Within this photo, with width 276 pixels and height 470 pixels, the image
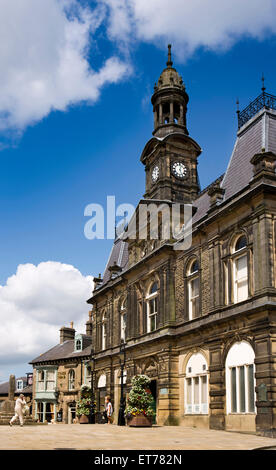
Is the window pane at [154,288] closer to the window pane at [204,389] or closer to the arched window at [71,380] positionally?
the window pane at [204,389]

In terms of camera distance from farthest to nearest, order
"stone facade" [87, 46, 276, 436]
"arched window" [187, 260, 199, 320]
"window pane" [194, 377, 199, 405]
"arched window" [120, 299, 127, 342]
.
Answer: "arched window" [120, 299, 127, 342], "arched window" [187, 260, 199, 320], "window pane" [194, 377, 199, 405], "stone facade" [87, 46, 276, 436]

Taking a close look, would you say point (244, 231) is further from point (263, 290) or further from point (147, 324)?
point (147, 324)

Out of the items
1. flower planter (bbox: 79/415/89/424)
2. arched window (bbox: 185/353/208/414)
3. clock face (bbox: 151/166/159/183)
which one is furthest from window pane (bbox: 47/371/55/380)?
arched window (bbox: 185/353/208/414)

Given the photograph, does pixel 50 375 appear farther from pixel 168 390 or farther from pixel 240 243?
pixel 240 243

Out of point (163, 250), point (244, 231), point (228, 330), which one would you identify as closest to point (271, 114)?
point (244, 231)

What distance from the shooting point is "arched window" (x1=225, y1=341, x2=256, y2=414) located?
2548 centimetres

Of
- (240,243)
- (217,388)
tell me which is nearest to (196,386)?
(217,388)

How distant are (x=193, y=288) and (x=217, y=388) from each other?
656 centimetres

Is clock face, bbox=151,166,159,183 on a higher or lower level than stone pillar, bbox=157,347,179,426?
higher

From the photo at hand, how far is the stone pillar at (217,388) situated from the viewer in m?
27.2

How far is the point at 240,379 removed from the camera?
86.1ft

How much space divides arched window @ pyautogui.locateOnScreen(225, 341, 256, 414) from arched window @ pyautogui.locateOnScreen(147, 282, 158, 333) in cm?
998

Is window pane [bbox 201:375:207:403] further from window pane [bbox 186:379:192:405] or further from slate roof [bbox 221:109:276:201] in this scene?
slate roof [bbox 221:109:276:201]

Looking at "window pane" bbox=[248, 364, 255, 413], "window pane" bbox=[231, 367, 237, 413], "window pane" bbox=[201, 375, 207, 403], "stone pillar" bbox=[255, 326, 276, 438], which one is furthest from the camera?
"window pane" bbox=[201, 375, 207, 403]
